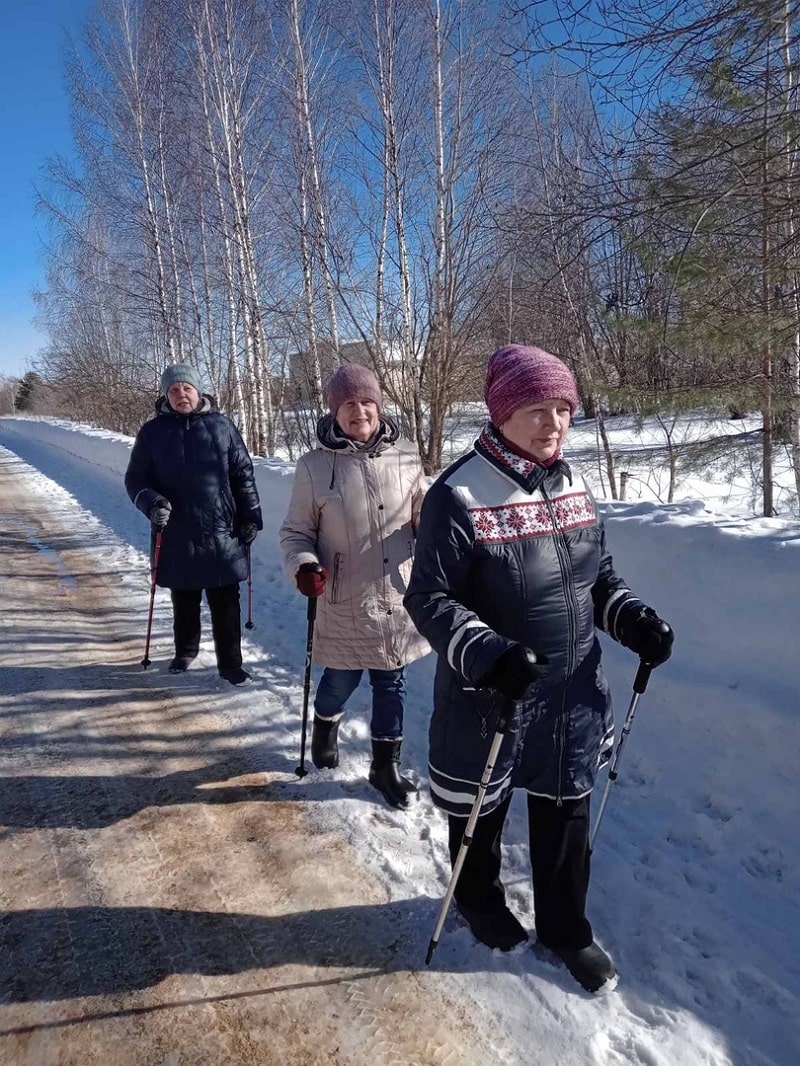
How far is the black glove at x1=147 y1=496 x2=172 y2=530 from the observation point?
4.22m

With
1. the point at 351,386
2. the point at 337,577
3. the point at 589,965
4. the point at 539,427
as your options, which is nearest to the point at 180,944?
the point at 589,965

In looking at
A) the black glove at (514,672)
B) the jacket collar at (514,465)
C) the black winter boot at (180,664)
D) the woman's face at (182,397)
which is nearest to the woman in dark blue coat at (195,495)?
the woman's face at (182,397)

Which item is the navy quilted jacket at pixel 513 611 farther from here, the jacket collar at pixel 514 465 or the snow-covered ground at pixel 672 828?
the snow-covered ground at pixel 672 828

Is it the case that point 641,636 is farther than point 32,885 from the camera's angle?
No

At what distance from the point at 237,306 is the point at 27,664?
33.1ft

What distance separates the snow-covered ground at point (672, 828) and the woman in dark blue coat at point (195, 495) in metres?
0.58

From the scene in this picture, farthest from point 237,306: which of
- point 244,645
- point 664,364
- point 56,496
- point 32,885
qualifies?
point 32,885

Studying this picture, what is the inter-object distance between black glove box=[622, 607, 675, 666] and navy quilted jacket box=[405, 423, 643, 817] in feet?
0.12

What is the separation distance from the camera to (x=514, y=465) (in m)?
2.08

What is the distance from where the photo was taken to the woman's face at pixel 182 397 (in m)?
4.24

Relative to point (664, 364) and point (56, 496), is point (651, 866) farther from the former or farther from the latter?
point (56, 496)

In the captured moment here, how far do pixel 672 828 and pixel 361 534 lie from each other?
1895 mm

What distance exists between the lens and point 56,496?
13016 mm

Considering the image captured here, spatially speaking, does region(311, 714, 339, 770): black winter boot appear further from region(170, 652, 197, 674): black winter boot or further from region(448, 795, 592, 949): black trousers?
region(170, 652, 197, 674): black winter boot
